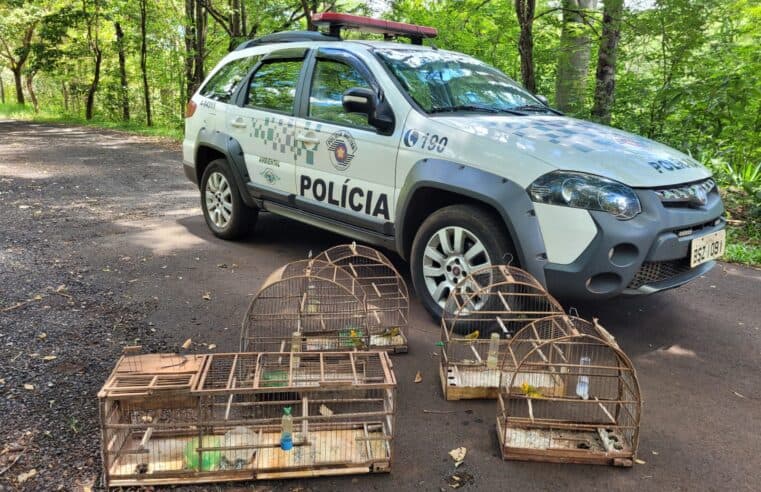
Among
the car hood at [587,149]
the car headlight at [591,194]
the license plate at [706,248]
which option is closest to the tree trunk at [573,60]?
the car hood at [587,149]

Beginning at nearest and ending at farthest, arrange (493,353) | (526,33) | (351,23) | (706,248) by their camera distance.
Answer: (493,353)
(706,248)
(351,23)
(526,33)

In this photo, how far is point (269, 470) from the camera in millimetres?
2416

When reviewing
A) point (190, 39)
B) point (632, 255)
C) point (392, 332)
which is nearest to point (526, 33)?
point (632, 255)

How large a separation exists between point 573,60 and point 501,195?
290 inches

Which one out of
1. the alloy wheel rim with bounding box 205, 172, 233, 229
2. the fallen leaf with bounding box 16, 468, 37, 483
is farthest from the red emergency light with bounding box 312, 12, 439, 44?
the fallen leaf with bounding box 16, 468, 37, 483

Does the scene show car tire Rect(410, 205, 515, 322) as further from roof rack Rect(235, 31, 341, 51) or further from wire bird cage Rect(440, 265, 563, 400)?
roof rack Rect(235, 31, 341, 51)

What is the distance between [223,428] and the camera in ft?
8.61

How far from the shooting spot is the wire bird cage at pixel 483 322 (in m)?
3.18

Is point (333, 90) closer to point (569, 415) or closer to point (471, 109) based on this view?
point (471, 109)

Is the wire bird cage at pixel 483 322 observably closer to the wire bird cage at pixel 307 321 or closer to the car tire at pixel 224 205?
the wire bird cage at pixel 307 321

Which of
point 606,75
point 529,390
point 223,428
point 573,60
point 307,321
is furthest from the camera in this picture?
point 573,60

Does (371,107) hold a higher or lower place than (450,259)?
higher

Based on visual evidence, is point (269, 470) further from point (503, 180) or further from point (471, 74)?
point (471, 74)

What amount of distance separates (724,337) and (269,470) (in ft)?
10.8
